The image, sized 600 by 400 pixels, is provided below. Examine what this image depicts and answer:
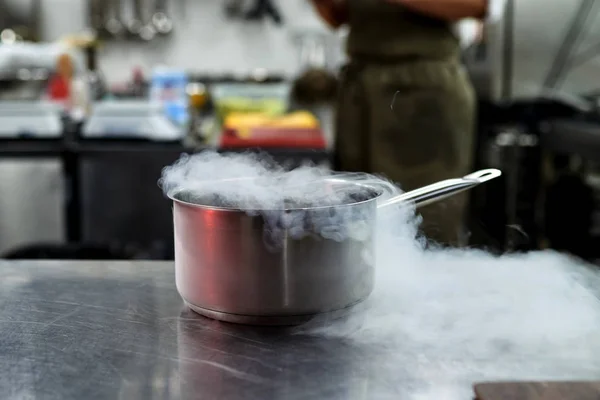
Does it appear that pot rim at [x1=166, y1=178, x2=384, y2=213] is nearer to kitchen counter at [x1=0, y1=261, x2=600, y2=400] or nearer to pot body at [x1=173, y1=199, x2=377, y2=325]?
pot body at [x1=173, y1=199, x2=377, y2=325]

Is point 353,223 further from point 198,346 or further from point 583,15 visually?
point 583,15

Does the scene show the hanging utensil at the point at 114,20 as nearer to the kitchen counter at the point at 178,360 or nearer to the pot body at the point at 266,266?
the kitchen counter at the point at 178,360

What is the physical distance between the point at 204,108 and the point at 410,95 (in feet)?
5.26

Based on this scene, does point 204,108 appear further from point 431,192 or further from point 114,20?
point 431,192

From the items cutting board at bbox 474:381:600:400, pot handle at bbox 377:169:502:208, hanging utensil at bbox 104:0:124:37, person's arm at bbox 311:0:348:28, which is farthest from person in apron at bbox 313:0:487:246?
hanging utensil at bbox 104:0:124:37

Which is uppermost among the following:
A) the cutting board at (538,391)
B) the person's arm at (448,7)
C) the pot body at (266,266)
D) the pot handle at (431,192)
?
the person's arm at (448,7)

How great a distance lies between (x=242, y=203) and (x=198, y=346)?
14 centimetres

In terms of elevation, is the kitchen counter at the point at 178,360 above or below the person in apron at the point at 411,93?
below

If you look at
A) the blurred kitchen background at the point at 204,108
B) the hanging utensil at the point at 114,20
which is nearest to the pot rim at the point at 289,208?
the blurred kitchen background at the point at 204,108

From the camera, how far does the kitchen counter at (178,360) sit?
51 centimetres

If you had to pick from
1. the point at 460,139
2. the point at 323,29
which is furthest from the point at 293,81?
the point at 460,139

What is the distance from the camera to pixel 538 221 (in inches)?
102

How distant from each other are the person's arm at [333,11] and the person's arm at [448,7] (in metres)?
0.35

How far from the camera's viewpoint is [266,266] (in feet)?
1.92
